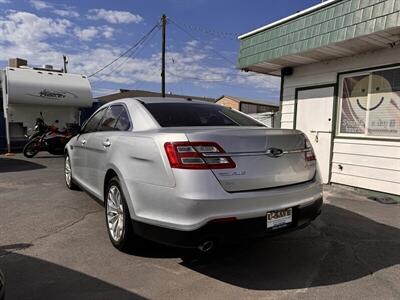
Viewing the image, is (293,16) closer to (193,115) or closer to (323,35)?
(323,35)

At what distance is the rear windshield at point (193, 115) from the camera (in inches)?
152

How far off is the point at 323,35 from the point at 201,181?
5.11 m

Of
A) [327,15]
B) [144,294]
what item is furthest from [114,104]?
[327,15]

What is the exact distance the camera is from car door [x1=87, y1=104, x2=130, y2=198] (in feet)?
13.9

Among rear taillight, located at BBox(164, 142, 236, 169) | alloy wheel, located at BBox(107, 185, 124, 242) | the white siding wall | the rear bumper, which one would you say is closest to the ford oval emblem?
rear taillight, located at BBox(164, 142, 236, 169)

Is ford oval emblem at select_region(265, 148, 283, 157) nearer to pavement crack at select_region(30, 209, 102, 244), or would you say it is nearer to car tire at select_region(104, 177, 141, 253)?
car tire at select_region(104, 177, 141, 253)

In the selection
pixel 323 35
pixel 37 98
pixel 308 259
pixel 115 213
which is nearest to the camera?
pixel 308 259

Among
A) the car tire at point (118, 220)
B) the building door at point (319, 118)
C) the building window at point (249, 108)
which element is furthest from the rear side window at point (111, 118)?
the building window at point (249, 108)

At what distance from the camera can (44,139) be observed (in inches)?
483

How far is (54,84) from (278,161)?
459 inches

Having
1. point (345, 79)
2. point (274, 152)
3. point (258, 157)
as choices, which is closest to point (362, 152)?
point (345, 79)

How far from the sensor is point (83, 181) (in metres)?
5.34

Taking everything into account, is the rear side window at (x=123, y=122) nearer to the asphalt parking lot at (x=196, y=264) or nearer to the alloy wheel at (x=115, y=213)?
the alloy wheel at (x=115, y=213)

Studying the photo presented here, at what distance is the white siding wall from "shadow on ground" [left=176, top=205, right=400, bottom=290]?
7.17 ft
